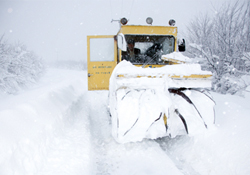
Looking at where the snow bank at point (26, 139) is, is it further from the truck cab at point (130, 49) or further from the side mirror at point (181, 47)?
the side mirror at point (181, 47)

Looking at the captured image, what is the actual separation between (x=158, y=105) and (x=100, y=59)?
2.89m

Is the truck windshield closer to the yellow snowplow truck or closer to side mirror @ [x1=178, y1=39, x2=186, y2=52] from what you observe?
side mirror @ [x1=178, y1=39, x2=186, y2=52]

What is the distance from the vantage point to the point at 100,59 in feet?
17.7

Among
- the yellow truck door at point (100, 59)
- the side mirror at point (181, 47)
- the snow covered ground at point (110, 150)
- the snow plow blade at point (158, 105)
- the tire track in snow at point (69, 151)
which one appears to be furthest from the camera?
the yellow truck door at point (100, 59)

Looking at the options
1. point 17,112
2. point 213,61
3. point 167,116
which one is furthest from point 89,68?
point 213,61

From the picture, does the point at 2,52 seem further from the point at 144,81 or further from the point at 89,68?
the point at 144,81

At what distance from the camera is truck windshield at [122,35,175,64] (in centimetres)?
476

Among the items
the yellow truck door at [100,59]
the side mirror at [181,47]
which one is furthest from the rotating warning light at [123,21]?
the side mirror at [181,47]

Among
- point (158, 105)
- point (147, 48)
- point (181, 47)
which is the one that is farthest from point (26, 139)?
point (181, 47)

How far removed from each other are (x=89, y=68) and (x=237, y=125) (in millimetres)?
4118

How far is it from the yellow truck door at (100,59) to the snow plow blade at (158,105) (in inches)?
81.5

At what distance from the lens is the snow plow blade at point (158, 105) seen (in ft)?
10.0

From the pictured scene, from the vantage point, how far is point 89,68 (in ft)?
17.9

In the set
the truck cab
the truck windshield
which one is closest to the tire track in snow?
the truck cab
